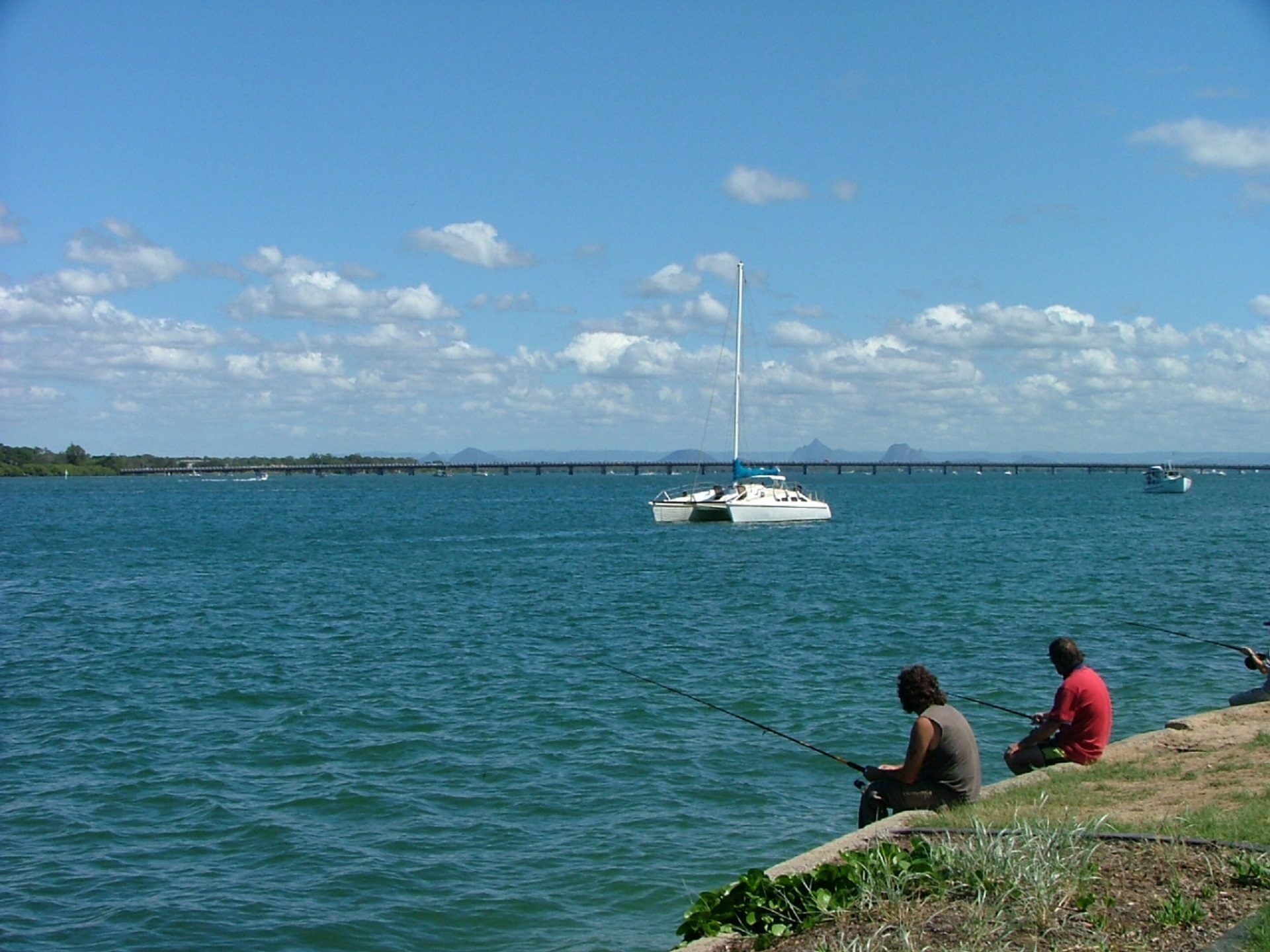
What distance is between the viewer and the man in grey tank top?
895 cm

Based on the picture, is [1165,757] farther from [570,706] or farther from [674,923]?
[570,706]

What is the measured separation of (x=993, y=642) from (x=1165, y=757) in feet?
42.7

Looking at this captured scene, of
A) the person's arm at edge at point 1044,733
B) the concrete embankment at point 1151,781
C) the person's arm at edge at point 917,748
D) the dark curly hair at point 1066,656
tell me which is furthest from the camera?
the person's arm at edge at point 1044,733

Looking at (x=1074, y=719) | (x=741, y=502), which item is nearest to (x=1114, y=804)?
(x=1074, y=719)

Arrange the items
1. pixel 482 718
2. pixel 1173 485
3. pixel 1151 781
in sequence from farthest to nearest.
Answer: pixel 1173 485 → pixel 482 718 → pixel 1151 781

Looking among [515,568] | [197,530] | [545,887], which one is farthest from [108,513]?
[545,887]

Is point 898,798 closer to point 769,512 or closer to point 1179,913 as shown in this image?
point 1179,913

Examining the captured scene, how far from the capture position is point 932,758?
9.01 metres

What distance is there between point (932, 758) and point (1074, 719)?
7.50 ft

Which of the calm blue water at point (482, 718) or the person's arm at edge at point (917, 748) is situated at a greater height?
the person's arm at edge at point (917, 748)

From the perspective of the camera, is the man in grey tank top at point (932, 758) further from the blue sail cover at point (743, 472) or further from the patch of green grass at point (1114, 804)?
the blue sail cover at point (743, 472)

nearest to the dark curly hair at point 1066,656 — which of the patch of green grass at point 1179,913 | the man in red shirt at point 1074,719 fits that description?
the man in red shirt at point 1074,719

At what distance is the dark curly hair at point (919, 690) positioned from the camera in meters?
9.10

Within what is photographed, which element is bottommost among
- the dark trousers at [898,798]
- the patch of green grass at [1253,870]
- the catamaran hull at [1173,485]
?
the dark trousers at [898,798]
